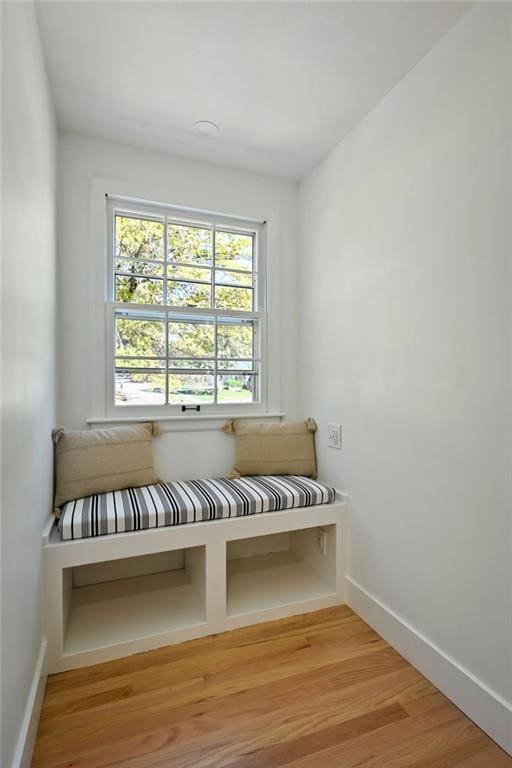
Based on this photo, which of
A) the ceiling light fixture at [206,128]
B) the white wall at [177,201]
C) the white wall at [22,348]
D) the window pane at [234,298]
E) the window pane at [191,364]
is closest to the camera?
the white wall at [22,348]

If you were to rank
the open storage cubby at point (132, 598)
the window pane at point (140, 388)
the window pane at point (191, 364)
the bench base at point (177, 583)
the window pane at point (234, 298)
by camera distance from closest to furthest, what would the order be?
1. the bench base at point (177, 583)
2. the open storage cubby at point (132, 598)
3. the window pane at point (140, 388)
4. the window pane at point (191, 364)
5. the window pane at point (234, 298)

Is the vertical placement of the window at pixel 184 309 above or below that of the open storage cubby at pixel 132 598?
above

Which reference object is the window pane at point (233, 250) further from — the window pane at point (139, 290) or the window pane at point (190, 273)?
the window pane at point (139, 290)

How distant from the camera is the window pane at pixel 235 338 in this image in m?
2.44

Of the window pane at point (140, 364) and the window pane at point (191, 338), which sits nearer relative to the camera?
the window pane at point (140, 364)

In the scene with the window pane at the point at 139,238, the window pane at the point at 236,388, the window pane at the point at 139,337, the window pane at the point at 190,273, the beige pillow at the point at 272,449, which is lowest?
the beige pillow at the point at 272,449

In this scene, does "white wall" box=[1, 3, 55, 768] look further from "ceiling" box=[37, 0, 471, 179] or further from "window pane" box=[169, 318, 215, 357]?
"window pane" box=[169, 318, 215, 357]

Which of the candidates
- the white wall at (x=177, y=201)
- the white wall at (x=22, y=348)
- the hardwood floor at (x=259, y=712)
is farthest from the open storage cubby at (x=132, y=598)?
the white wall at (x=177, y=201)

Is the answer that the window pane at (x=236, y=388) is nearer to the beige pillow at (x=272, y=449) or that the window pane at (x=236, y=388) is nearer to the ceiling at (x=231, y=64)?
the beige pillow at (x=272, y=449)

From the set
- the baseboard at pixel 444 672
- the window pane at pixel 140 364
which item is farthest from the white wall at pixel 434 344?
the window pane at pixel 140 364

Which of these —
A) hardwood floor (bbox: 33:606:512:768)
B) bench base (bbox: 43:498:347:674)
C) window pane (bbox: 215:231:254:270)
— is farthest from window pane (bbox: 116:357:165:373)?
hardwood floor (bbox: 33:606:512:768)

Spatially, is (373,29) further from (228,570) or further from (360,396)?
(228,570)

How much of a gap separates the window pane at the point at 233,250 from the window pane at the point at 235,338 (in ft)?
1.24

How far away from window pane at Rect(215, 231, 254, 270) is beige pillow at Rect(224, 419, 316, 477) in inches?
40.3
